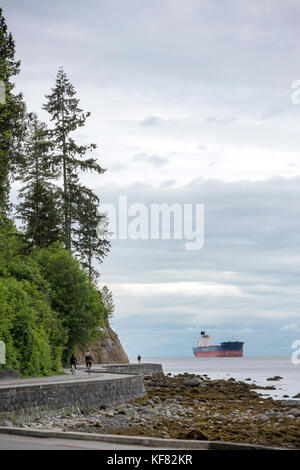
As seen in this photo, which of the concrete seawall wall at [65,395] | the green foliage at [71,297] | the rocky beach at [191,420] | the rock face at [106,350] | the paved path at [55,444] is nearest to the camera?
the paved path at [55,444]

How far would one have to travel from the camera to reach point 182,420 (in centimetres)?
2595

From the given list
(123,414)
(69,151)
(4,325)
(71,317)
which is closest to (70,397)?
(123,414)

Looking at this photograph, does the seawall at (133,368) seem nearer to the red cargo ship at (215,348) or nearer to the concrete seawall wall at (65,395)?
the concrete seawall wall at (65,395)

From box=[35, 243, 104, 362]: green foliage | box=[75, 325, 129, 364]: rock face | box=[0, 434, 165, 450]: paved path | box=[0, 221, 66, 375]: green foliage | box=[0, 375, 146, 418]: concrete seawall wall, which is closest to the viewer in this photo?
box=[0, 434, 165, 450]: paved path

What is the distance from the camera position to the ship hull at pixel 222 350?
6995 inches

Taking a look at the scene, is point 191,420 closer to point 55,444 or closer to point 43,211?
point 55,444

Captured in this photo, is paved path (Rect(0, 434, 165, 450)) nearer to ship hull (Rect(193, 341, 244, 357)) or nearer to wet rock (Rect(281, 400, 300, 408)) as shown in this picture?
wet rock (Rect(281, 400, 300, 408))

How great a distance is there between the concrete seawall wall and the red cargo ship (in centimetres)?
14386

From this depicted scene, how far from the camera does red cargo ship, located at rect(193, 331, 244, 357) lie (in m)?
178

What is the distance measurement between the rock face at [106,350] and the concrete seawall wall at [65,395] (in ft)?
89.2

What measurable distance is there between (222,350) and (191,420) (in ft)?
511

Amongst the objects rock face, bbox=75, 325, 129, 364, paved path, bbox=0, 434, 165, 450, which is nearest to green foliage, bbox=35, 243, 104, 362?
rock face, bbox=75, 325, 129, 364

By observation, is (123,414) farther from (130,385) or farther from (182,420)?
(130,385)

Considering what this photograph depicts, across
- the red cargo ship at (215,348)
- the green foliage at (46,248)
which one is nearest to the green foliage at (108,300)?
the green foliage at (46,248)
